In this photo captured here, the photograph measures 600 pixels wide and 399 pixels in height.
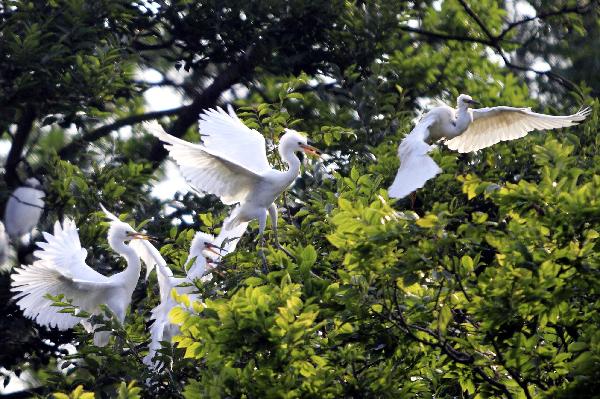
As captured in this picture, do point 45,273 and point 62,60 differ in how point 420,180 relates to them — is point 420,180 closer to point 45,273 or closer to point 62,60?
point 45,273

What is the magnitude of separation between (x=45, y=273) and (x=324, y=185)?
1.42 meters

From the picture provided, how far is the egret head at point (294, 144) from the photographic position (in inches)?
232

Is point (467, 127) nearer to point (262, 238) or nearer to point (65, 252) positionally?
point (262, 238)

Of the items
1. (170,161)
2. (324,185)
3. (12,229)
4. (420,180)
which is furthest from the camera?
(12,229)

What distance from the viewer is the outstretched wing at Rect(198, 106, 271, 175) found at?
616cm

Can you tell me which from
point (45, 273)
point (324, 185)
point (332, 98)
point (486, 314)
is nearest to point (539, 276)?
point (486, 314)

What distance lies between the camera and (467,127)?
6.27 m

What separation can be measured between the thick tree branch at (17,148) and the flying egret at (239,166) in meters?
2.12

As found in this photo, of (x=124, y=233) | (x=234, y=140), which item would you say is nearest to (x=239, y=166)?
(x=234, y=140)

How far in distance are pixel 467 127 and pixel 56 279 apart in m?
2.13

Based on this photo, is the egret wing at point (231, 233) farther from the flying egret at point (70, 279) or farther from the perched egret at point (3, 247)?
the perched egret at point (3, 247)

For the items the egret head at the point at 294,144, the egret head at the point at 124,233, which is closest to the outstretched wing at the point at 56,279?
the egret head at the point at 124,233

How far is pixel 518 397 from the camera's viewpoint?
4316 millimetres

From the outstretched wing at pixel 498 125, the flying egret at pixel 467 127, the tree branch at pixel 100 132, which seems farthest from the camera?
the tree branch at pixel 100 132
